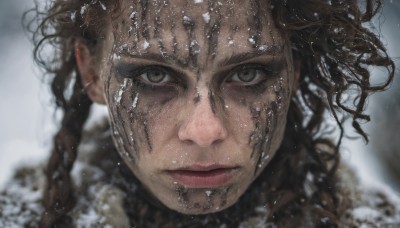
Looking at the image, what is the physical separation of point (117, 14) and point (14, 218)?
32.3 inches

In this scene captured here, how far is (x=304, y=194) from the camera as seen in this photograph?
94.8 inches

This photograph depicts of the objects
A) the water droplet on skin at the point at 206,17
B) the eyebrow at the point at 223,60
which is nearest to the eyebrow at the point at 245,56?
the eyebrow at the point at 223,60

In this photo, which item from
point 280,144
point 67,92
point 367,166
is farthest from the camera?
point 367,166

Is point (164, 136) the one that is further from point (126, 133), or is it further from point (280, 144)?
point (280, 144)

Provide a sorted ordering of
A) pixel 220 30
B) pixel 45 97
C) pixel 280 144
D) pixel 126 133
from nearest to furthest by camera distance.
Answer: pixel 220 30 → pixel 126 133 → pixel 280 144 → pixel 45 97

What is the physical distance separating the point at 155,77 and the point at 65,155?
64 centimetres

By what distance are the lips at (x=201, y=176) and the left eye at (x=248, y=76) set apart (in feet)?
0.80

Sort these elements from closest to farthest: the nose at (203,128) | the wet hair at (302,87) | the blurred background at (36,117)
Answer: the nose at (203,128)
the wet hair at (302,87)
the blurred background at (36,117)

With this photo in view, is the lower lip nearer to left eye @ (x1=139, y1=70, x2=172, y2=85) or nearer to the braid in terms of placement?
left eye @ (x1=139, y1=70, x2=172, y2=85)

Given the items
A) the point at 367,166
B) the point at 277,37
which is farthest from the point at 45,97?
the point at 277,37

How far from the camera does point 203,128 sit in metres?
1.86

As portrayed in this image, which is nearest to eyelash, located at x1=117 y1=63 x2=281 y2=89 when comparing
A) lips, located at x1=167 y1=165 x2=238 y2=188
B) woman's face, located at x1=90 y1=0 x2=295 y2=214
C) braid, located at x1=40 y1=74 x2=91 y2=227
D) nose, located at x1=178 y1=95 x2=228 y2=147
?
woman's face, located at x1=90 y1=0 x2=295 y2=214

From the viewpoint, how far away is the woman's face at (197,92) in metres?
1.92

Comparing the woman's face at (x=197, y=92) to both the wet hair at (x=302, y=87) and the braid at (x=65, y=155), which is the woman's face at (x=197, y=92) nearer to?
the wet hair at (x=302, y=87)
